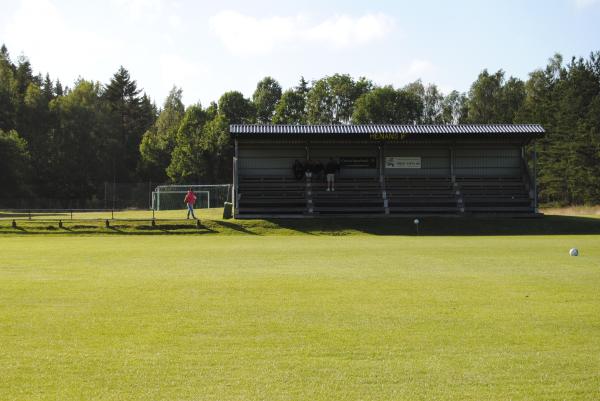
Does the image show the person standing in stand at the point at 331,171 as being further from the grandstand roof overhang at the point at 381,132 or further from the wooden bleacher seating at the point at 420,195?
the wooden bleacher seating at the point at 420,195

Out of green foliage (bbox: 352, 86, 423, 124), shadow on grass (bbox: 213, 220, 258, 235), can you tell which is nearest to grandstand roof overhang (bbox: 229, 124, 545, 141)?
shadow on grass (bbox: 213, 220, 258, 235)

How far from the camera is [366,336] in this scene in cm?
860

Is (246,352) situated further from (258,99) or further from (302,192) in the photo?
(258,99)

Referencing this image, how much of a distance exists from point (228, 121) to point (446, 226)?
58.7 meters

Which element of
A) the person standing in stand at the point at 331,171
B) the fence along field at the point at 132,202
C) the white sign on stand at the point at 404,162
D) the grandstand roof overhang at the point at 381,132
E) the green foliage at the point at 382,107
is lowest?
the fence along field at the point at 132,202

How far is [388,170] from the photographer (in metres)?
47.1

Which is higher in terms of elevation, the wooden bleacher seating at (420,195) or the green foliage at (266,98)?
the green foliage at (266,98)

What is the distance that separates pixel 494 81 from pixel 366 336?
91.4 meters

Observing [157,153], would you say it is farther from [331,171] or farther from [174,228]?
[174,228]

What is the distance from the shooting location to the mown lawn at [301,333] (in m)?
6.49

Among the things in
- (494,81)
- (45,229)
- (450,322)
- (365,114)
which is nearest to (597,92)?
(494,81)

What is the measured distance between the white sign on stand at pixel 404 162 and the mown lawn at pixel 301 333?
1201 inches

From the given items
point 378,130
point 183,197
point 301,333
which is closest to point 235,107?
point 183,197

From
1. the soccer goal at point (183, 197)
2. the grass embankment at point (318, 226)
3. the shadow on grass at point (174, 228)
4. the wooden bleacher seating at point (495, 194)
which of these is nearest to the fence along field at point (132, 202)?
the soccer goal at point (183, 197)
